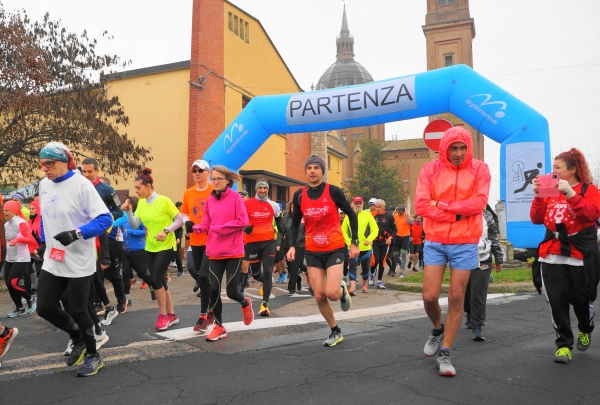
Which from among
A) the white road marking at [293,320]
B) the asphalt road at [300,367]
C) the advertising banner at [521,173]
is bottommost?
the asphalt road at [300,367]

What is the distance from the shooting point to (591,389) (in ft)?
13.2

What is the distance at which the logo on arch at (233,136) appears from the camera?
1434 cm

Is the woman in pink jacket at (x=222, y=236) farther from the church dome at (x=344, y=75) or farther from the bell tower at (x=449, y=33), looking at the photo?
the church dome at (x=344, y=75)

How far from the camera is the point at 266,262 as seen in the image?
8484 millimetres

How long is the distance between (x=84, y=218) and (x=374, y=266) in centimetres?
847

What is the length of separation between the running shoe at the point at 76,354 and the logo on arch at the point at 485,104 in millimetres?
9751

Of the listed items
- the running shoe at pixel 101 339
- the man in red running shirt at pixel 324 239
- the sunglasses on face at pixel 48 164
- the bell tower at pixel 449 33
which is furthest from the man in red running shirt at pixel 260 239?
the bell tower at pixel 449 33

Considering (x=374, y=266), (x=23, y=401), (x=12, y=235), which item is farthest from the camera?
(x=374, y=266)

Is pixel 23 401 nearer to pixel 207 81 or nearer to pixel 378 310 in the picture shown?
pixel 378 310

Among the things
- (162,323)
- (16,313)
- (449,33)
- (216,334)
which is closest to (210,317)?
(216,334)

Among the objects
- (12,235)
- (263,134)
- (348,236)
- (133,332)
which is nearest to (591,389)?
(133,332)

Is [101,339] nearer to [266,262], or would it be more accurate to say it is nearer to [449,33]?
[266,262]

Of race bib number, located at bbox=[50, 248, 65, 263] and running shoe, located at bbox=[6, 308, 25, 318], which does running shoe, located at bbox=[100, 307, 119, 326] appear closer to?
running shoe, located at bbox=[6, 308, 25, 318]

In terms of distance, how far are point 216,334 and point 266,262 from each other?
2750 mm
